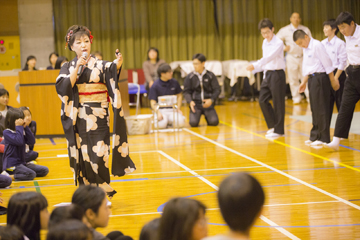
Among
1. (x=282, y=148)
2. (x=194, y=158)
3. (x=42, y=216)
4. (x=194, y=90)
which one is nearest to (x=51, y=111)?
(x=194, y=90)

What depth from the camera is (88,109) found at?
12.4ft

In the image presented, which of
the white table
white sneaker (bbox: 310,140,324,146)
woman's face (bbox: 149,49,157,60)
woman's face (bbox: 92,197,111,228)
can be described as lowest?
white sneaker (bbox: 310,140,324,146)

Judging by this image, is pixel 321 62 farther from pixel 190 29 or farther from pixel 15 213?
pixel 190 29

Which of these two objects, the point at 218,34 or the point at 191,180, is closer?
the point at 191,180

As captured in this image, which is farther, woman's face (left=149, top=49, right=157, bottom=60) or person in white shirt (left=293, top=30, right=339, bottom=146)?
woman's face (left=149, top=49, right=157, bottom=60)

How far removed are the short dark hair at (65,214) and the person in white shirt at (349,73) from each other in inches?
161

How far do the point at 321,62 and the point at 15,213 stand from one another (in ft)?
14.5

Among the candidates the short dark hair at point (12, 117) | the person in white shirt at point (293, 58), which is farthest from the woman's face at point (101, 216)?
the person in white shirt at point (293, 58)

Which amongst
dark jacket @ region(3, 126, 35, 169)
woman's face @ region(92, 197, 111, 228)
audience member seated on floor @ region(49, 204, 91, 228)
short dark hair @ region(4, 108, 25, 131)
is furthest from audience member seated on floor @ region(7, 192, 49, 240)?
short dark hair @ region(4, 108, 25, 131)

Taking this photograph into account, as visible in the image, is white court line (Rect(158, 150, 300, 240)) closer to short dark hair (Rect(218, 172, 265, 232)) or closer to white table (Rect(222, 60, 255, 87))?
short dark hair (Rect(218, 172, 265, 232))

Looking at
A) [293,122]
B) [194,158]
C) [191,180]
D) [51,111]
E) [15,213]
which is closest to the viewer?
[15,213]

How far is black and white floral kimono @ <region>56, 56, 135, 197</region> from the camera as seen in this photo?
3.77 meters

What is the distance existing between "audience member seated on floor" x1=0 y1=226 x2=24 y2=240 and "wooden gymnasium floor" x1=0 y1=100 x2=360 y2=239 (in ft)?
3.93

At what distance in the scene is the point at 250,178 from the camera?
→ 1613 millimetres
